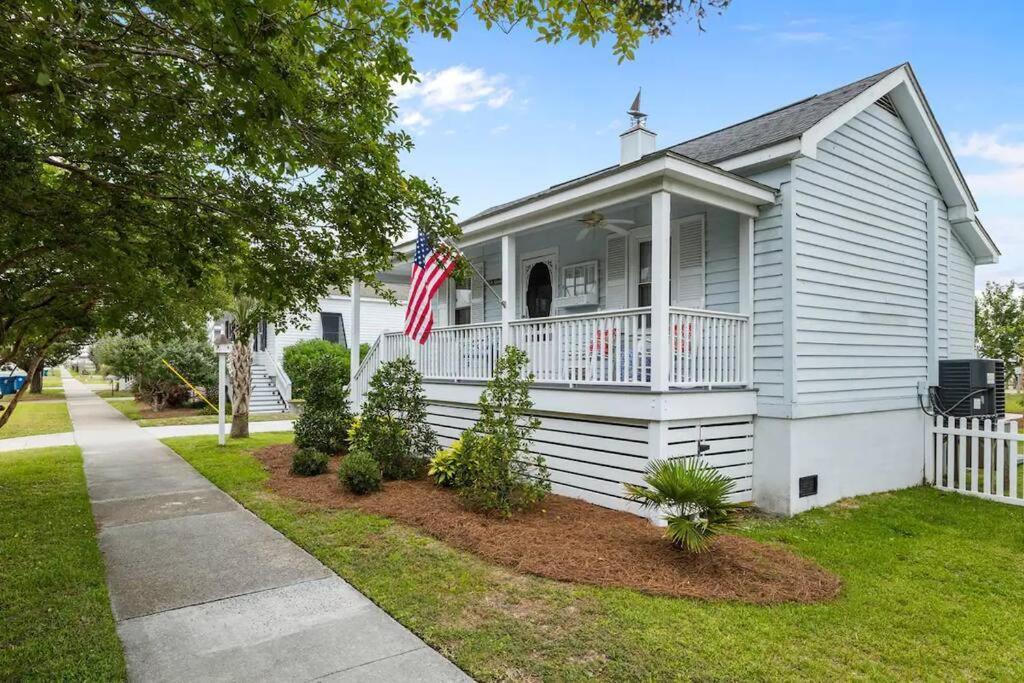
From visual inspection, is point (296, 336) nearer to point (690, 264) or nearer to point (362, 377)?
point (362, 377)

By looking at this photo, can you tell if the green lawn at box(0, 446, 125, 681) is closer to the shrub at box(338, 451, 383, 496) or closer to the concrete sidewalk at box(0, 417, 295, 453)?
the shrub at box(338, 451, 383, 496)

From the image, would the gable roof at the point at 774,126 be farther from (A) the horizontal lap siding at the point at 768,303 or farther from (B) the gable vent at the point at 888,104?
(A) the horizontal lap siding at the point at 768,303

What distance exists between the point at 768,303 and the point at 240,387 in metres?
11.6

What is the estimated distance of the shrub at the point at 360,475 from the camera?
7.61m

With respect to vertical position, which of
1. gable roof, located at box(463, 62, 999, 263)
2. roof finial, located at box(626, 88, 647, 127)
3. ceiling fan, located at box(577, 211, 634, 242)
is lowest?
ceiling fan, located at box(577, 211, 634, 242)

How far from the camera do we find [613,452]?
7.00 m

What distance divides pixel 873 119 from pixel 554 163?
7883mm

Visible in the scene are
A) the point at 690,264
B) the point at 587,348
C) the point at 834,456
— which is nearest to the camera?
the point at 587,348

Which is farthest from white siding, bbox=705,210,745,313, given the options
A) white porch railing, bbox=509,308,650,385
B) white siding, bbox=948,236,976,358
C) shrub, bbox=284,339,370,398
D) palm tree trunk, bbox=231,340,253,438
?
shrub, bbox=284,339,370,398

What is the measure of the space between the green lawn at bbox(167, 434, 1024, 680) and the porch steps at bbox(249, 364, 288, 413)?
15698mm

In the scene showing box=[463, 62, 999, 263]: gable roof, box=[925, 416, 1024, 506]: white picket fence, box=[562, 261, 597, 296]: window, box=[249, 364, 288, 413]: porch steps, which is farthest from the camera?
box=[249, 364, 288, 413]: porch steps

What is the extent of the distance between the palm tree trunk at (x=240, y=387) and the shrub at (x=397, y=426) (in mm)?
5950

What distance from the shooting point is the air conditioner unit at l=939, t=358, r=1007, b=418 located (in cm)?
892

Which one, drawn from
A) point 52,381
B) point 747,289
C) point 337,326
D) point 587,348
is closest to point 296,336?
point 337,326
